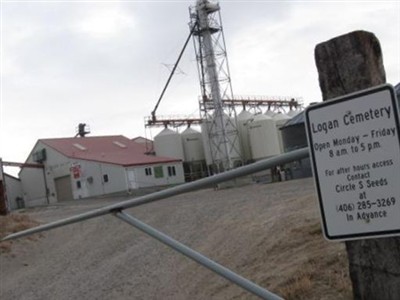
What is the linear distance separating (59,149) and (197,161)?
1372 centimetres

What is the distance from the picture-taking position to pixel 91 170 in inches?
2185

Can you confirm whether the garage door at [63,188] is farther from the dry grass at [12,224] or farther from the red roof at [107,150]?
the dry grass at [12,224]

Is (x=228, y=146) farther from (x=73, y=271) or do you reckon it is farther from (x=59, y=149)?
(x=73, y=271)

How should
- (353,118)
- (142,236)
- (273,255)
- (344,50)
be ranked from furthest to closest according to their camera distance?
(142,236)
(273,255)
(344,50)
(353,118)

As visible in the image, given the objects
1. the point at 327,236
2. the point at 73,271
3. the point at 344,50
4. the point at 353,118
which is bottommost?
the point at 73,271

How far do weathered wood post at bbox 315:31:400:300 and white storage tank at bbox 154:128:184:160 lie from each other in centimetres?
5745

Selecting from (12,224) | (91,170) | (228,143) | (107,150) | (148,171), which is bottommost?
(12,224)

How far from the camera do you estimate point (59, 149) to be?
60.4m

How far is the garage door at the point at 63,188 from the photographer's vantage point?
195 feet

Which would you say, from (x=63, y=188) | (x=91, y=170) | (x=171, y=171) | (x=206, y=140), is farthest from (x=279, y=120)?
(x=63, y=188)

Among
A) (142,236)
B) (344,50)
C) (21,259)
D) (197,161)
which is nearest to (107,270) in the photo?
(142,236)

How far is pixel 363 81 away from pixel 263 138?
54.1m

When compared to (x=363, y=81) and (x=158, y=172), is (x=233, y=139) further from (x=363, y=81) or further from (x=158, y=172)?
(x=363, y=81)

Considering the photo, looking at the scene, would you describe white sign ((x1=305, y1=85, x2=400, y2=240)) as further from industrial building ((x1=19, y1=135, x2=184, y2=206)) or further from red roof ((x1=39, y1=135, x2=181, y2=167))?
red roof ((x1=39, y1=135, x2=181, y2=167))
